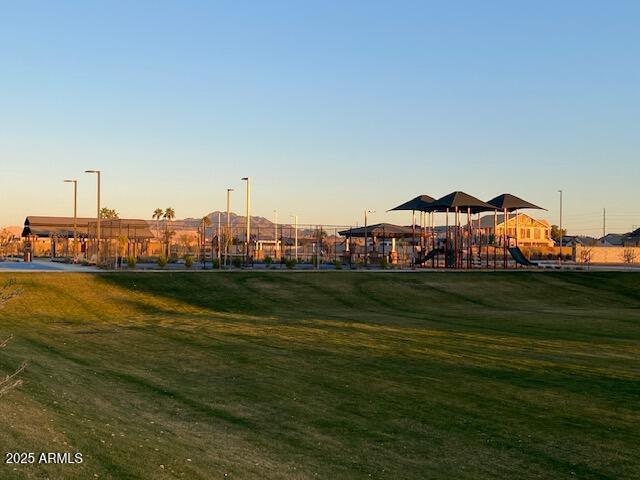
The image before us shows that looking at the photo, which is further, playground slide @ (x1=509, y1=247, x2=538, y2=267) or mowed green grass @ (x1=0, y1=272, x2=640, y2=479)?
playground slide @ (x1=509, y1=247, x2=538, y2=267)

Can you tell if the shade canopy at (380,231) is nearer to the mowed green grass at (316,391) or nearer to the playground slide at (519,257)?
the playground slide at (519,257)

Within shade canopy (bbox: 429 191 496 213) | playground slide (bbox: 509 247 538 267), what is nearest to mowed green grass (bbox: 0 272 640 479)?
shade canopy (bbox: 429 191 496 213)

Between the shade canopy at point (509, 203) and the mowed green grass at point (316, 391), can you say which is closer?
the mowed green grass at point (316, 391)

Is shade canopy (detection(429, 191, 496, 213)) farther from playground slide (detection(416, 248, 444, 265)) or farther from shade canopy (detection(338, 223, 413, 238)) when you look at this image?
shade canopy (detection(338, 223, 413, 238))

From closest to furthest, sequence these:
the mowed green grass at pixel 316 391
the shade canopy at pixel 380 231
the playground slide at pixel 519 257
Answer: the mowed green grass at pixel 316 391 → the playground slide at pixel 519 257 → the shade canopy at pixel 380 231

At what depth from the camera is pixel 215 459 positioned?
A: 994cm

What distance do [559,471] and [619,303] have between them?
3314 centimetres

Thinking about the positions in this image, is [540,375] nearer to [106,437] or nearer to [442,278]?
[106,437]

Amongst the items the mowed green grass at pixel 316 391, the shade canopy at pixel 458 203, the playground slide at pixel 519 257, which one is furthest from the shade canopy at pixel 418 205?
the mowed green grass at pixel 316 391

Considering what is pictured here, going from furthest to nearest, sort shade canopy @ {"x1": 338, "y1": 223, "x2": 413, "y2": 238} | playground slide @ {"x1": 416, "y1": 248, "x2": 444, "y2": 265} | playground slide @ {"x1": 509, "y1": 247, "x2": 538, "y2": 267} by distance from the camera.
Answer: shade canopy @ {"x1": 338, "y1": 223, "x2": 413, "y2": 238} → playground slide @ {"x1": 509, "y1": 247, "x2": 538, "y2": 267} → playground slide @ {"x1": 416, "y1": 248, "x2": 444, "y2": 265}

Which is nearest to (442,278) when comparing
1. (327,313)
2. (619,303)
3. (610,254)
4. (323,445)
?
(619,303)

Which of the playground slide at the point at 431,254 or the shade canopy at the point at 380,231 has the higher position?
the shade canopy at the point at 380,231

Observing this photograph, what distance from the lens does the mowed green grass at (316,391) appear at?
33.0ft

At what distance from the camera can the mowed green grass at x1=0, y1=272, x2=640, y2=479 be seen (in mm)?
10062
